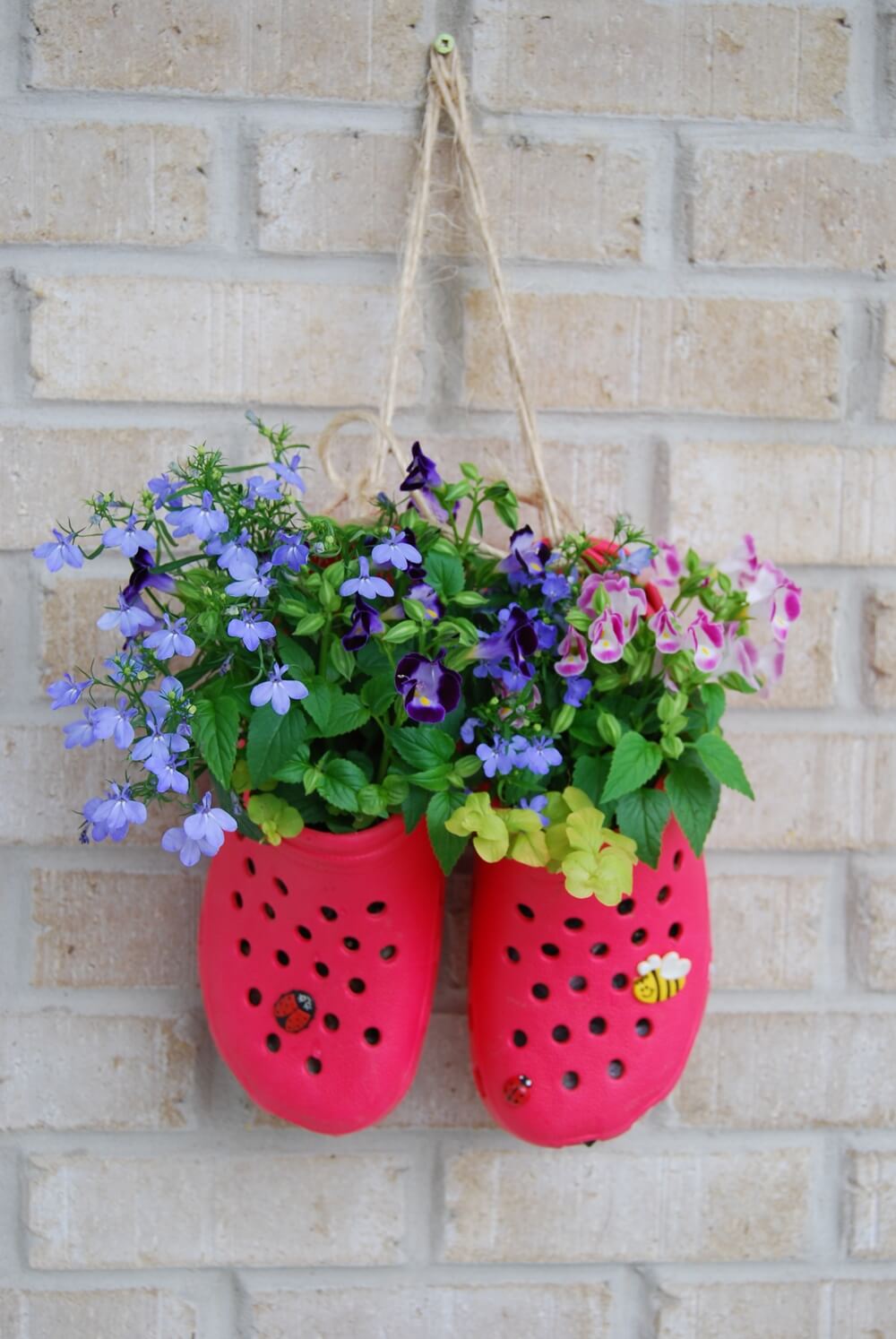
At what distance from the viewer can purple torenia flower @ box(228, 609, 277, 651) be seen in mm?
511

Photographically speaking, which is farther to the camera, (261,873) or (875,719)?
(875,719)

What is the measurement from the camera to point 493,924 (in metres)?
0.63

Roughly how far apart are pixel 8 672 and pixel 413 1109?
38cm

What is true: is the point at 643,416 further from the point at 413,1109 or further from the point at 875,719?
the point at 413,1109

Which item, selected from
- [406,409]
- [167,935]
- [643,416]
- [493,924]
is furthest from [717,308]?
[167,935]

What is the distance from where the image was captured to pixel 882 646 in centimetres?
73

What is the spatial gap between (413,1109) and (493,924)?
175 millimetres

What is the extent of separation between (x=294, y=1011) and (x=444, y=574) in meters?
0.25

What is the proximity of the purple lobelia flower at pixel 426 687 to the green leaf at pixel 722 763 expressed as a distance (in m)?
0.13

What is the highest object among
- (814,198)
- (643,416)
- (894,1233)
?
(814,198)

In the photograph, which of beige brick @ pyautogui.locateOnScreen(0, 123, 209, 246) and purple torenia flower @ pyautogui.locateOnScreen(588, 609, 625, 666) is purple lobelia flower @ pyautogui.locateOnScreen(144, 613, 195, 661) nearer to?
purple torenia flower @ pyautogui.locateOnScreen(588, 609, 625, 666)

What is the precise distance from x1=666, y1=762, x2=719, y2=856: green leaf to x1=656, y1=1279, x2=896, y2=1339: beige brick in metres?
0.36

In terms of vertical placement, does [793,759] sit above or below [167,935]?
above

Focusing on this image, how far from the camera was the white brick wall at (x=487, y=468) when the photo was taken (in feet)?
2.24
